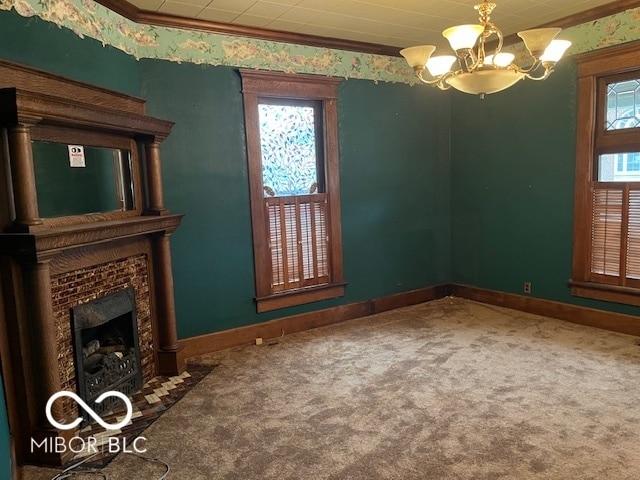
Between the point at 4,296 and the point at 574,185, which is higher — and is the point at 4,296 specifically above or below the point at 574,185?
below

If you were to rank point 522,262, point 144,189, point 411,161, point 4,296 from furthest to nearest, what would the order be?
point 411,161 < point 522,262 < point 144,189 < point 4,296

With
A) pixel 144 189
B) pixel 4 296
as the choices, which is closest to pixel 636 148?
pixel 144 189

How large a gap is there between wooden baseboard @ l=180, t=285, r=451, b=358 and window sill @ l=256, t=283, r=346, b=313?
0.42ft

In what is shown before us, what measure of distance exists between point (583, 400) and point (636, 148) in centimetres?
222

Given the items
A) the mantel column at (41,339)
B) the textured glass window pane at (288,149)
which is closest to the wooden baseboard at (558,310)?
the textured glass window pane at (288,149)

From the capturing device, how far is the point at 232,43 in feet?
13.0

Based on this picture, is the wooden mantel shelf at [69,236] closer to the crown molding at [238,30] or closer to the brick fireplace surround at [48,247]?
the brick fireplace surround at [48,247]

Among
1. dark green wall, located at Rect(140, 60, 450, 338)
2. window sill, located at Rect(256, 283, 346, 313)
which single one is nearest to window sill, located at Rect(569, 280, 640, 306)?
dark green wall, located at Rect(140, 60, 450, 338)

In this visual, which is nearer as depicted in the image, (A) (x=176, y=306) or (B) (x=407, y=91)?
(A) (x=176, y=306)

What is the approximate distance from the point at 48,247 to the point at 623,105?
4.36 meters

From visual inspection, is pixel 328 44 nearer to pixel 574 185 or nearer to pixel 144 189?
pixel 144 189

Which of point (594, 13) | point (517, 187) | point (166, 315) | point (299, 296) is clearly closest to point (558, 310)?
point (517, 187)

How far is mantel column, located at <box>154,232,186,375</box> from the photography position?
348 cm

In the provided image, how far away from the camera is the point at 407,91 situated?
5.04 metres
